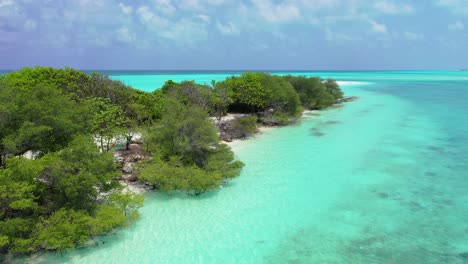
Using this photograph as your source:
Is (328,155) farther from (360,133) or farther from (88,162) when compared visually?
(88,162)

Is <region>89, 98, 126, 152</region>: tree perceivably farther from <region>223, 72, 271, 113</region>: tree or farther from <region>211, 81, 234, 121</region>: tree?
<region>223, 72, 271, 113</region>: tree

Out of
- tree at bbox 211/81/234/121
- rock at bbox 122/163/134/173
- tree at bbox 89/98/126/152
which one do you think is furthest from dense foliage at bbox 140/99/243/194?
tree at bbox 211/81/234/121

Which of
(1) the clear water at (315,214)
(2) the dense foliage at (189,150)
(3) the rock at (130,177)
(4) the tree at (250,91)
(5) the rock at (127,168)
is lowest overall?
(1) the clear water at (315,214)

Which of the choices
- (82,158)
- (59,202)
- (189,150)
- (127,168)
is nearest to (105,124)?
(127,168)

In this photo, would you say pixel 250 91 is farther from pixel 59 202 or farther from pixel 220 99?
pixel 59 202

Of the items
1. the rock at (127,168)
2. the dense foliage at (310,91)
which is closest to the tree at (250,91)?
the dense foliage at (310,91)

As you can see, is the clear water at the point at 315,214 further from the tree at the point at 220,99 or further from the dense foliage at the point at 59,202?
the tree at the point at 220,99
